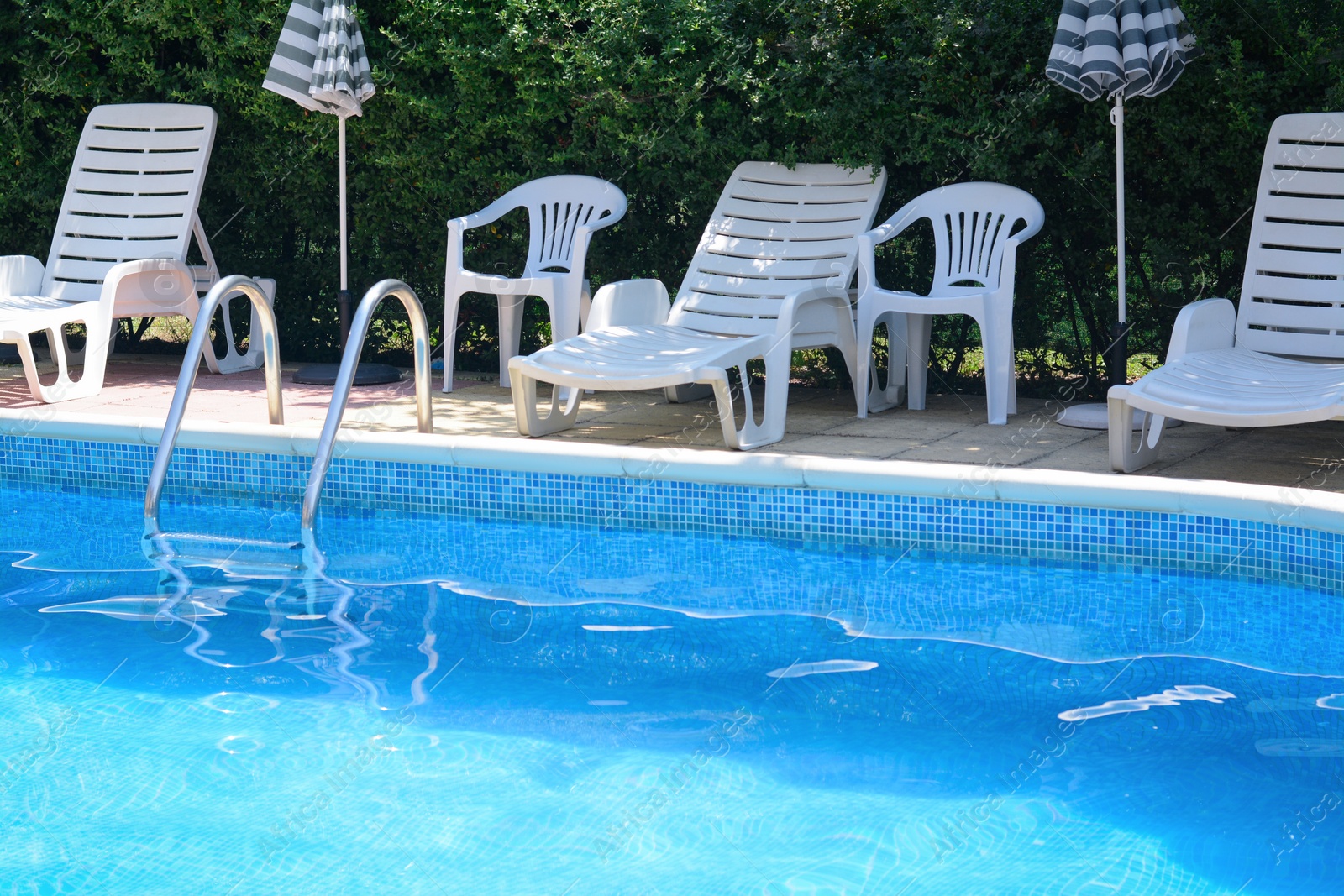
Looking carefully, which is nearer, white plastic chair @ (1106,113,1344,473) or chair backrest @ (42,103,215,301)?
white plastic chair @ (1106,113,1344,473)

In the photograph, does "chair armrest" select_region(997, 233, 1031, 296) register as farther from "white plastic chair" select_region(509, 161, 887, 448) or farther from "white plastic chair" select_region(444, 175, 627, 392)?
"white plastic chair" select_region(444, 175, 627, 392)

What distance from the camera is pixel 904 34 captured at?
20.2ft

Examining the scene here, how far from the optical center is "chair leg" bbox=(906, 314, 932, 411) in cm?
616

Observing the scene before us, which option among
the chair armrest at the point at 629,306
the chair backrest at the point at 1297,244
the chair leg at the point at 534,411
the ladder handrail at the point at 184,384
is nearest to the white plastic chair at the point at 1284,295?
the chair backrest at the point at 1297,244

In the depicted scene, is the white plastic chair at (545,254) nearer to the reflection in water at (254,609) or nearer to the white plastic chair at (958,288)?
the white plastic chair at (958,288)

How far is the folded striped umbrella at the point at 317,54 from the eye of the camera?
6.54 meters

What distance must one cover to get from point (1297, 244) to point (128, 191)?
5.32 meters

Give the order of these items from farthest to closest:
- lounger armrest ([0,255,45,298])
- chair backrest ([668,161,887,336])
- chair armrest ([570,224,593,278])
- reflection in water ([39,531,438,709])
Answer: lounger armrest ([0,255,45,298]) < chair armrest ([570,224,593,278]) < chair backrest ([668,161,887,336]) < reflection in water ([39,531,438,709])

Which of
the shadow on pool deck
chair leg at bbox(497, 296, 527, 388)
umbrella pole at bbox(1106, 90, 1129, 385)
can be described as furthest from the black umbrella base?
umbrella pole at bbox(1106, 90, 1129, 385)

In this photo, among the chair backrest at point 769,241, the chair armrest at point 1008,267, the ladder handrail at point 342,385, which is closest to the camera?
the ladder handrail at point 342,385

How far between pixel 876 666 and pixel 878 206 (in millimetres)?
3081

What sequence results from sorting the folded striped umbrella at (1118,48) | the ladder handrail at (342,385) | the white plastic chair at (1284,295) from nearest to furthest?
1. the ladder handrail at (342,385)
2. the white plastic chair at (1284,295)
3. the folded striped umbrella at (1118,48)

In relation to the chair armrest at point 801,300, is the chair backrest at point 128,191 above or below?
above

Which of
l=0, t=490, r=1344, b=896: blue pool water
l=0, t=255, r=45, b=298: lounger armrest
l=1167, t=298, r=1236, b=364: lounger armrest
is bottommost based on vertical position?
l=0, t=490, r=1344, b=896: blue pool water
